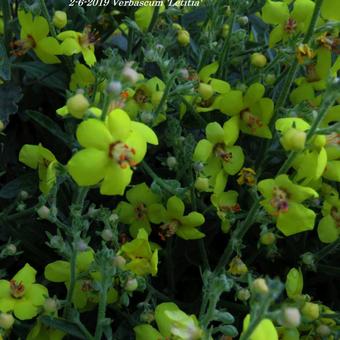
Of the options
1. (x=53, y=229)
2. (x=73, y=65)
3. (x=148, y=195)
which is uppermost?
(x=73, y=65)

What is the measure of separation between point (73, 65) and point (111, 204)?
0.33m

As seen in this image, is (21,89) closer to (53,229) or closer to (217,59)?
(53,229)

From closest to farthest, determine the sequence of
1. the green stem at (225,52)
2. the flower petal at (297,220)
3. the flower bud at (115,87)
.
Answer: the flower bud at (115,87)
the flower petal at (297,220)
the green stem at (225,52)

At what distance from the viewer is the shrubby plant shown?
113cm

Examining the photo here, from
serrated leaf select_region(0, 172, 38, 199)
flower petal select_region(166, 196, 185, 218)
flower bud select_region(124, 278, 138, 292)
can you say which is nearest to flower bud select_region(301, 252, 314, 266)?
flower petal select_region(166, 196, 185, 218)

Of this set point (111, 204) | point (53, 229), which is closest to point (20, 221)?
point (53, 229)

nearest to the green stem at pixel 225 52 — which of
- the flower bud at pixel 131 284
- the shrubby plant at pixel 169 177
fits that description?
the shrubby plant at pixel 169 177

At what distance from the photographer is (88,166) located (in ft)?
3.55

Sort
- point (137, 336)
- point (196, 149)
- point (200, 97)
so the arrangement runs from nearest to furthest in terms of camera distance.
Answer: point (137, 336), point (196, 149), point (200, 97)

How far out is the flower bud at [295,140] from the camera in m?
1.08

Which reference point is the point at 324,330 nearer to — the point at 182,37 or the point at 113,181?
the point at 113,181

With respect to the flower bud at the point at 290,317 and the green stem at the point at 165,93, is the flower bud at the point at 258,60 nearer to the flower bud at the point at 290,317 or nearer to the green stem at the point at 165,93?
the green stem at the point at 165,93

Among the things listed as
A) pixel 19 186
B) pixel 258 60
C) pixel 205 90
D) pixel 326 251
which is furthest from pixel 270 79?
pixel 19 186

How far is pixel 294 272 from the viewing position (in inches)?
50.1
